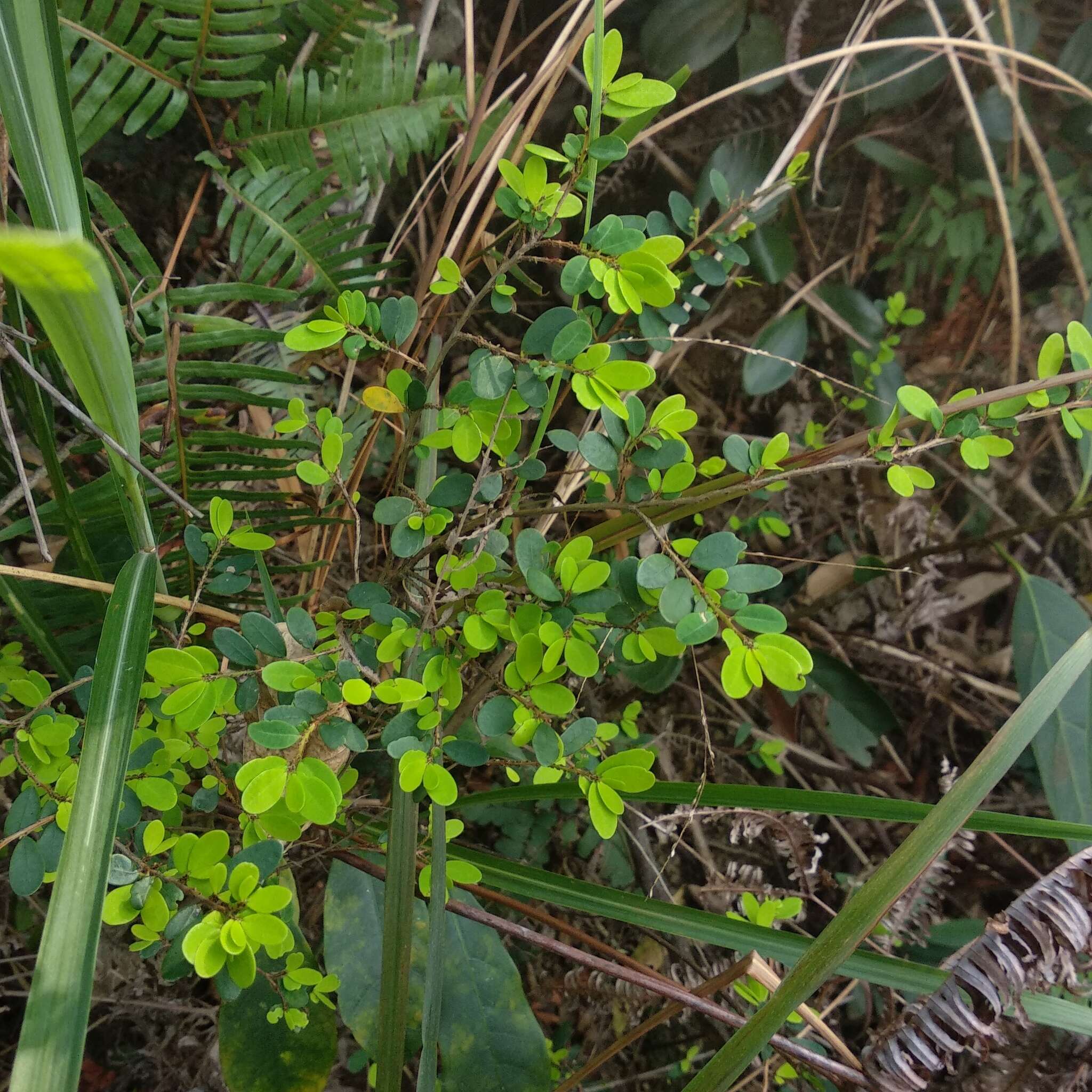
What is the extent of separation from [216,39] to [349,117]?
14 cm

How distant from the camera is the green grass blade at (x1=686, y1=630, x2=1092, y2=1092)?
0.45 meters

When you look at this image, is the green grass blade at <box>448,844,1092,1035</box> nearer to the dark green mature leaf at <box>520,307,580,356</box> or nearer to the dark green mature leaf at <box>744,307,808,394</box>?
the dark green mature leaf at <box>520,307,580,356</box>

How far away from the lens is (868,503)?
Answer: 1.23m

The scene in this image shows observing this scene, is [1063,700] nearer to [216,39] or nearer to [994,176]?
[994,176]

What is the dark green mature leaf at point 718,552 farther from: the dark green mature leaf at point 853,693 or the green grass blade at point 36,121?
the dark green mature leaf at point 853,693

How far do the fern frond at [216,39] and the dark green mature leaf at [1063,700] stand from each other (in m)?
1.15

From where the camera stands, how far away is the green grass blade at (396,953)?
19.7 inches

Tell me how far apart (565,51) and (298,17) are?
360mm

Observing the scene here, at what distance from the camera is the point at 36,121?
15.0 inches

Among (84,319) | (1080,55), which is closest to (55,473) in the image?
(84,319)

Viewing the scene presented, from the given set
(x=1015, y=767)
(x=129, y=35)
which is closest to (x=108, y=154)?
(x=129, y=35)

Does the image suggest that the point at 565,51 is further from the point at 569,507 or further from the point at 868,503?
the point at 868,503

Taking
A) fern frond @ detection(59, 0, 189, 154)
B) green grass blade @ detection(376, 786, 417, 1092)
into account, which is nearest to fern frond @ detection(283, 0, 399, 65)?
fern frond @ detection(59, 0, 189, 154)

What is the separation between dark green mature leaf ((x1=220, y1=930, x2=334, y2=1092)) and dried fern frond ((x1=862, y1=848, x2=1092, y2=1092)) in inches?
18.5
